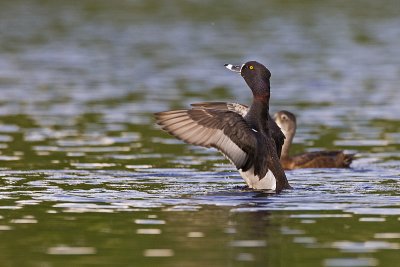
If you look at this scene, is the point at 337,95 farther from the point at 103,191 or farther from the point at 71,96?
the point at 103,191

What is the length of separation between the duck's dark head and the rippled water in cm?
148

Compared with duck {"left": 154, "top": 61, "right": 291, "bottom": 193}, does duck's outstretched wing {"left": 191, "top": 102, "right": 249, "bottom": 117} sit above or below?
above

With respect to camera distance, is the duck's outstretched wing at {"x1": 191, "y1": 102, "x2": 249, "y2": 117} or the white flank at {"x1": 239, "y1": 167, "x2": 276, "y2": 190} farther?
the duck's outstretched wing at {"x1": 191, "y1": 102, "x2": 249, "y2": 117}

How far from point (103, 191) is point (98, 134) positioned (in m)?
7.92

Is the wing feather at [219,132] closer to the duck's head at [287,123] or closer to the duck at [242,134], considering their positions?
the duck at [242,134]

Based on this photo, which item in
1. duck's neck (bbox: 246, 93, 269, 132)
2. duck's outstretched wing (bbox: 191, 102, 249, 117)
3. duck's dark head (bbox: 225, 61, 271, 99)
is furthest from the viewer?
duck's outstretched wing (bbox: 191, 102, 249, 117)

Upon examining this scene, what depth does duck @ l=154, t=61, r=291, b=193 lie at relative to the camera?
16.8 m

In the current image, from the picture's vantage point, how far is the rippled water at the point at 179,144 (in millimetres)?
12922

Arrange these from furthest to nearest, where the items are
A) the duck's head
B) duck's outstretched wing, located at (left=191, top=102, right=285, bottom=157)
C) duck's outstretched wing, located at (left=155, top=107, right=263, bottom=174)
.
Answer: the duck's head, duck's outstretched wing, located at (left=191, top=102, right=285, bottom=157), duck's outstretched wing, located at (left=155, top=107, right=263, bottom=174)

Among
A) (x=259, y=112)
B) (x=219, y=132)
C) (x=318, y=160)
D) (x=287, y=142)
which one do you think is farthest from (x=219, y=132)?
(x=287, y=142)

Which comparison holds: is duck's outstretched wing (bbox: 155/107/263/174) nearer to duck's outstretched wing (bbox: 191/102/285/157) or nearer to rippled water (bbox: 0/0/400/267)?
rippled water (bbox: 0/0/400/267)

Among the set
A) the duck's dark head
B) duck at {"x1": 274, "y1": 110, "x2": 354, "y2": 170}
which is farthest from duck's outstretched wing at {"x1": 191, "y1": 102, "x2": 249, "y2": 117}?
duck at {"x1": 274, "y1": 110, "x2": 354, "y2": 170}

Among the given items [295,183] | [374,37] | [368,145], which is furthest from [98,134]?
[374,37]

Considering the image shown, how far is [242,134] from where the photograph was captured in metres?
16.8
